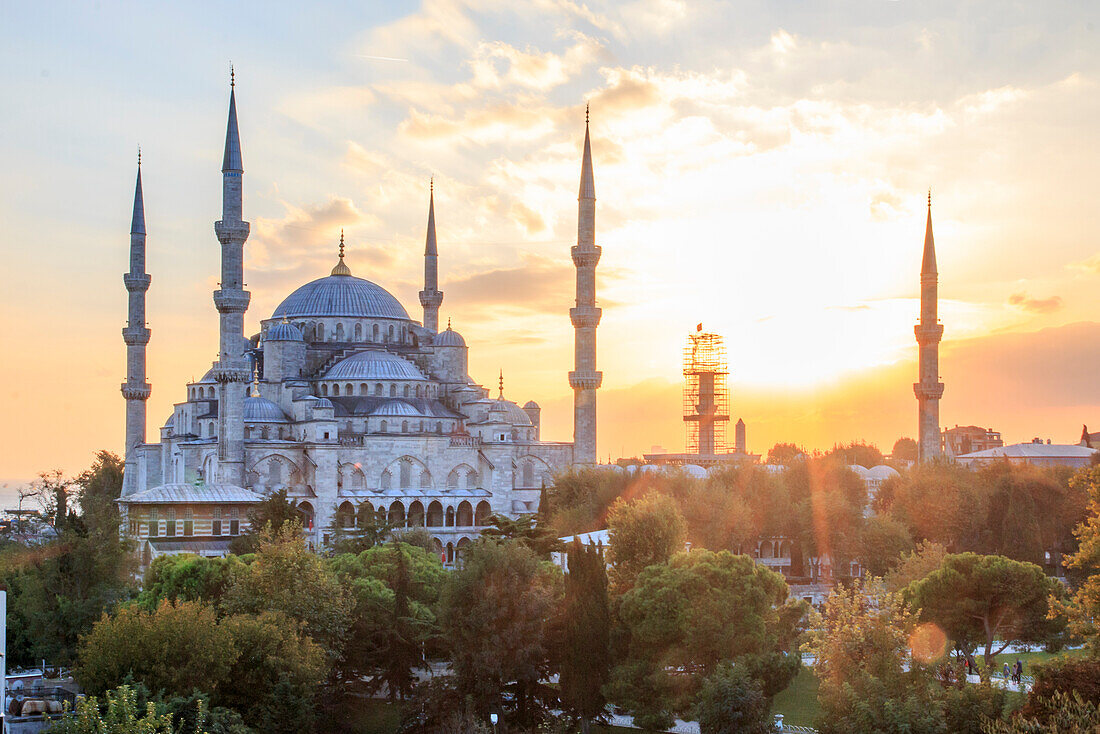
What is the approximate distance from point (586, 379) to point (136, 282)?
68.3 feet

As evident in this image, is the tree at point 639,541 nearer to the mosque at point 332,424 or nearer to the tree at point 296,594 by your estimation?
the tree at point 296,594

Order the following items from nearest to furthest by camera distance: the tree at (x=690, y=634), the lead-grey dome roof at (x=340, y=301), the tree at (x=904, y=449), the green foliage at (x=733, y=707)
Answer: the green foliage at (x=733, y=707), the tree at (x=690, y=634), the lead-grey dome roof at (x=340, y=301), the tree at (x=904, y=449)

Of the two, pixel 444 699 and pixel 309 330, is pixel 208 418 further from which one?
pixel 444 699

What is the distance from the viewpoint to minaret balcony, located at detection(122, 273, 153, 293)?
52844 mm

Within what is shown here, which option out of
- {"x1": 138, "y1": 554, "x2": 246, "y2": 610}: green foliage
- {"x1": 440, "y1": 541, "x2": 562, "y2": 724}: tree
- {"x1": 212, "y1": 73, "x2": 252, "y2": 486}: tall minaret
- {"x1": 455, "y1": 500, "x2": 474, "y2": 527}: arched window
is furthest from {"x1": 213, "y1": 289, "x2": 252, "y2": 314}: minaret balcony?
{"x1": 440, "y1": 541, "x2": 562, "y2": 724}: tree

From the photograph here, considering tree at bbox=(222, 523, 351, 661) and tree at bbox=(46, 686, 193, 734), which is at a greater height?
tree at bbox=(222, 523, 351, 661)

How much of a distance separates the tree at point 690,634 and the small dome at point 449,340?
32.1 metres

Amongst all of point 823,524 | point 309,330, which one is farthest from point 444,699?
point 309,330

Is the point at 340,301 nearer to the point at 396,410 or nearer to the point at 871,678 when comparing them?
the point at 396,410

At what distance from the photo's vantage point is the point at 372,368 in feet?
172

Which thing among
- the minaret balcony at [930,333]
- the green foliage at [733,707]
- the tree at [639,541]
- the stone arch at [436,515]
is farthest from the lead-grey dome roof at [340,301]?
the green foliage at [733,707]

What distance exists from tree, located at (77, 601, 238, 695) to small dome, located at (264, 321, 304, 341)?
33133 millimetres

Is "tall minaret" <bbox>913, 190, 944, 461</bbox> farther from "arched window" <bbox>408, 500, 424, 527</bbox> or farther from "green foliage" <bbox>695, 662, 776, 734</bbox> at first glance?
"green foliage" <bbox>695, 662, 776, 734</bbox>

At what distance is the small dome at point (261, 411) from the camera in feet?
157
